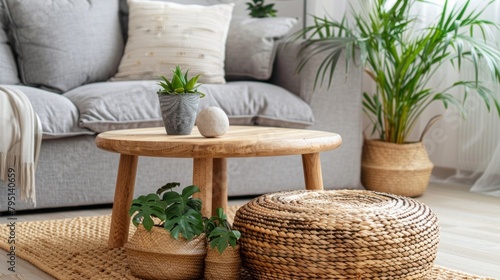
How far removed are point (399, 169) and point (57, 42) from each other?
154 cm

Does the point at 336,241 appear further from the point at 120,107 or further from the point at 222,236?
the point at 120,107

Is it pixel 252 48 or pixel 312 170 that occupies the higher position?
pixel 252 48

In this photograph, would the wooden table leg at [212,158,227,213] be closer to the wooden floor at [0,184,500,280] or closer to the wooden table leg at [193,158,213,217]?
the wooden table leg at [193,158,213,217]

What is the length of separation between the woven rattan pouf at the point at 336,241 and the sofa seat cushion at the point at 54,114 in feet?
3.64

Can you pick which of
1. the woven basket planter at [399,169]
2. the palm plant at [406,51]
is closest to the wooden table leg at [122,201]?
the palm plant at [406,51]

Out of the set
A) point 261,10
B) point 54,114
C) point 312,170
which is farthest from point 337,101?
point 54,114

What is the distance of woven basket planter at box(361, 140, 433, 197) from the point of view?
338cm

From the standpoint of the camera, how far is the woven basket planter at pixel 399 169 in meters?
3.38

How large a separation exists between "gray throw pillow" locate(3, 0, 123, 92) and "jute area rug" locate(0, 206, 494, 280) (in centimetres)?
78

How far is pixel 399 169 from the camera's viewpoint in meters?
3.38

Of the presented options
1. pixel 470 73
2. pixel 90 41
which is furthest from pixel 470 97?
pixel 90 41

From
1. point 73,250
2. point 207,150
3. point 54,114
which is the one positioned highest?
point 207,150

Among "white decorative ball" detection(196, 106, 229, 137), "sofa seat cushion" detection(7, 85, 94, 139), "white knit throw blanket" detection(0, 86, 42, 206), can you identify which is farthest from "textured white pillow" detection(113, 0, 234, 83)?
"white decorative ball" detection(196, 106, 229, 137)

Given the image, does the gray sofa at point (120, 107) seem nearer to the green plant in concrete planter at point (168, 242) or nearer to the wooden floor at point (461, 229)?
the wooden floor at point (461, 229)
